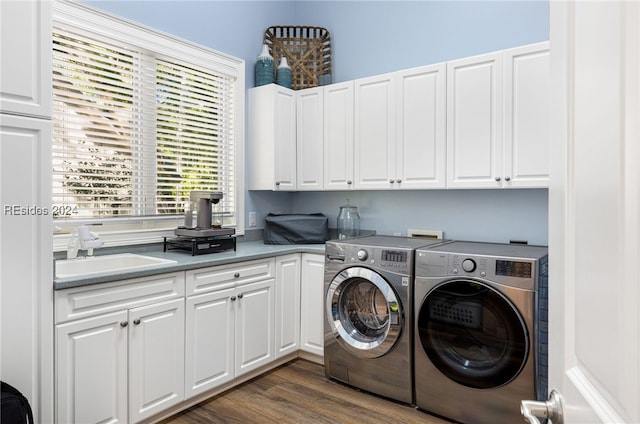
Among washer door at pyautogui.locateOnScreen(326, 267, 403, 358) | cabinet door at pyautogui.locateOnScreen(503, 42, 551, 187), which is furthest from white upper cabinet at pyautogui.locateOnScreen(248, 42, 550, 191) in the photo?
washer door at pyautogui.locateOnScreen(326, 267, 403, 358)

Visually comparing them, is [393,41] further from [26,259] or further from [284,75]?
[26,259]

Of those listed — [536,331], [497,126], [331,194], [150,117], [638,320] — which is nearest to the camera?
[638,320]

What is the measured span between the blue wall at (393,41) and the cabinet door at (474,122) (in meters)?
0.32

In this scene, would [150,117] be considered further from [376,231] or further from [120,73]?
[376,231]

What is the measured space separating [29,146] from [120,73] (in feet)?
4.02

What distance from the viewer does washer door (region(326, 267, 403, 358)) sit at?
249cm

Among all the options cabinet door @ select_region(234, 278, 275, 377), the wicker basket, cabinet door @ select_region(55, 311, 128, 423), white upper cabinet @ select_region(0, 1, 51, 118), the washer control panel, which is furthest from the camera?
the wicker basket

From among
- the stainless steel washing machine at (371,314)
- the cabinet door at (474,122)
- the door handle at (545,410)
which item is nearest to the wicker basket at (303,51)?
the cabinet door at (474,122)

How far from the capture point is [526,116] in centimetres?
243

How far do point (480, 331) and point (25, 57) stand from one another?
251 centimetres

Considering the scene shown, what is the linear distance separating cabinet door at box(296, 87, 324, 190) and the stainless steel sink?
1.43 meters

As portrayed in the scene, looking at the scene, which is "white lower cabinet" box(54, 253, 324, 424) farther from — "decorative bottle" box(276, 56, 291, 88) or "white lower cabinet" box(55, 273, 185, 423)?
"decorative bottle" box(276, 56, 291, 88)

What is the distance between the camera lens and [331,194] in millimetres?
3676

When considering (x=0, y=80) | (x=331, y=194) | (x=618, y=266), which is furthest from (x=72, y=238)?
(x=618, y=266)
